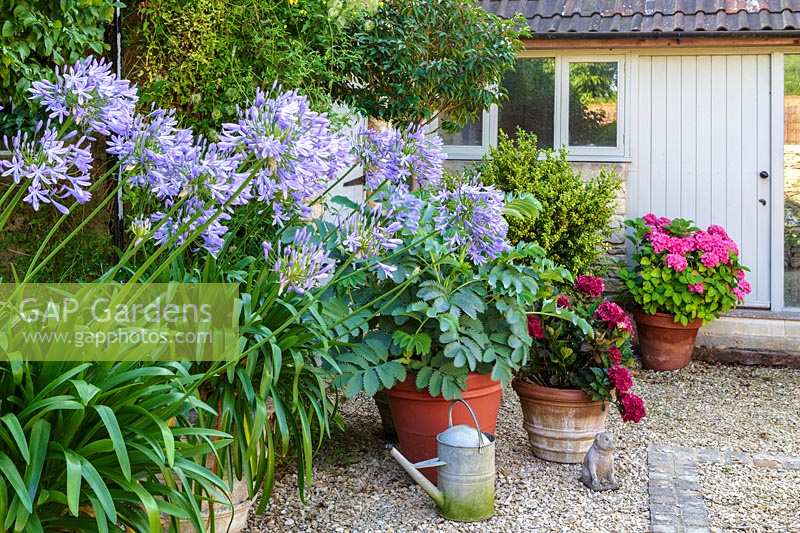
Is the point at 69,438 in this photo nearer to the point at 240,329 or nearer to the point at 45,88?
the point at 240,329

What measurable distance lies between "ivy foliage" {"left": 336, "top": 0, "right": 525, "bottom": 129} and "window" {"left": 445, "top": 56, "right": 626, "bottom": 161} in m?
2.06

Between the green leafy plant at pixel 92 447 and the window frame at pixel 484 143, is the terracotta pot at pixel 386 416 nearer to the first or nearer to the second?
the green leafy plant at pixel 92 447

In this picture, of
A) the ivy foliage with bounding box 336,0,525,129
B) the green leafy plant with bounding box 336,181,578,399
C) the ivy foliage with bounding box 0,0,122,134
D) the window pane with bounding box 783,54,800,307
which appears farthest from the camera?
the window pane with bounding box 783,54,800,307

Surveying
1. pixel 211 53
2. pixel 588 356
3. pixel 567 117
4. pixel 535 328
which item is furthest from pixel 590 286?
pixel 567 117

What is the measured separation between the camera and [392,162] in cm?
296

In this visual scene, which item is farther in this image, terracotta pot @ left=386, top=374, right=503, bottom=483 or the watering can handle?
terracotta pot @ left=386, top=374, right=503, bottom=483

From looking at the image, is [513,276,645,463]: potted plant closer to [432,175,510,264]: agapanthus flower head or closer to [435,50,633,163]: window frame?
[432,175,510,264]: agapanthus flower head

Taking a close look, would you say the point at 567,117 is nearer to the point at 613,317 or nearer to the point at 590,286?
the point at 590,286

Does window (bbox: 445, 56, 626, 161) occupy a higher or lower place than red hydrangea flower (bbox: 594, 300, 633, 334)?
higher

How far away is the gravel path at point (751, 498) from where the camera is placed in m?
3.71

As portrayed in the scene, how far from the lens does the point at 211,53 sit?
4.06m

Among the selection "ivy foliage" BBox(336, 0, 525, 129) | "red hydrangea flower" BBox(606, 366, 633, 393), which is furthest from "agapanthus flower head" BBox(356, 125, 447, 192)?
"ivy foliage" BBox(336, 0, 525, 129)

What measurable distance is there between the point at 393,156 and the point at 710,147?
533 centimetres

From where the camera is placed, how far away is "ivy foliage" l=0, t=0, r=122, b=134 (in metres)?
3.23
